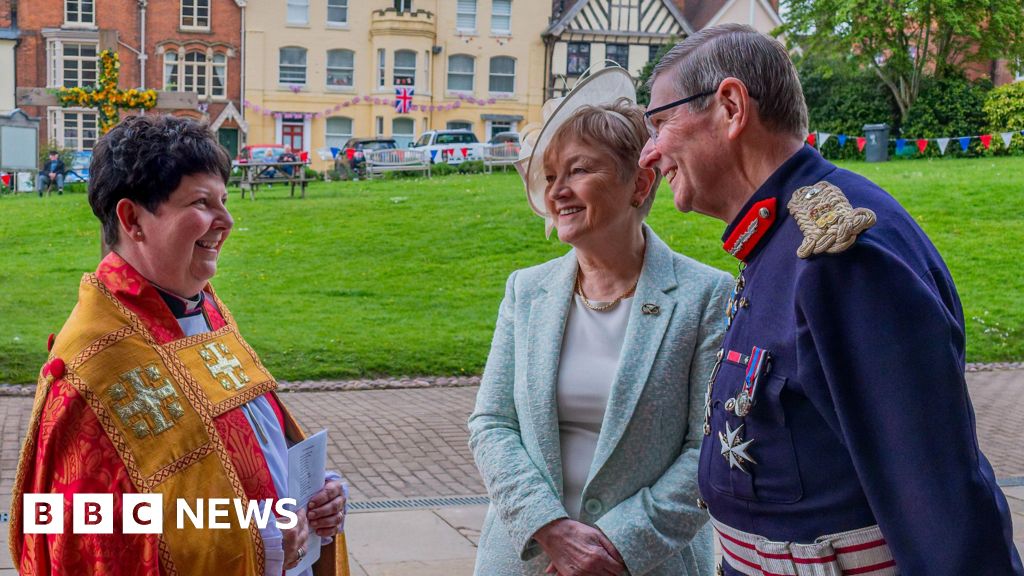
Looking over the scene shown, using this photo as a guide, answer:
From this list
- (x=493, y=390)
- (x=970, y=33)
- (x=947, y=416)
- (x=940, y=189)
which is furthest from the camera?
(x=970, y=33)

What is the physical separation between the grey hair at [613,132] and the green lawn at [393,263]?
8518mm

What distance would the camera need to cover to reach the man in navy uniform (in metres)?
1.69

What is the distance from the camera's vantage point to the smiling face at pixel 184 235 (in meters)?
2.67

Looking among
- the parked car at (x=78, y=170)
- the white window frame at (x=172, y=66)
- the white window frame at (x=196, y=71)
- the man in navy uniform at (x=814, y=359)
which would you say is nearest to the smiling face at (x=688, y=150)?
the man in navy uniform at (x=814, y=359)

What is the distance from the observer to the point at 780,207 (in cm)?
205

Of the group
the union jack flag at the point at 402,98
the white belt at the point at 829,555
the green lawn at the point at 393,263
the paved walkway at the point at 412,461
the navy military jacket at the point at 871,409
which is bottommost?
the paved walkway at the point at 412,461

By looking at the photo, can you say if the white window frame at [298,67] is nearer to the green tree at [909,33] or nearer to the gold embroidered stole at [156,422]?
the green tree at [909,33]

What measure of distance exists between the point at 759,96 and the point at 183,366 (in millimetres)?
1518

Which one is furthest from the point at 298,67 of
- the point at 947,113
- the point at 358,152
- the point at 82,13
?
the point at 947,113

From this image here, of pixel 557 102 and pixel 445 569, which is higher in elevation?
pixel 557 102

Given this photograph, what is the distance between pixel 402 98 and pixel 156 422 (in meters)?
42.8

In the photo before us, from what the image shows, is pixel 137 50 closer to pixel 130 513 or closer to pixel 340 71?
pixel 340 71

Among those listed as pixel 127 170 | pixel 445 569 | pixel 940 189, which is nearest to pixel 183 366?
pixel 127 170

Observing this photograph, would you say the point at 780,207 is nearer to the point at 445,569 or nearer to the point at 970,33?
the point at 445,569
